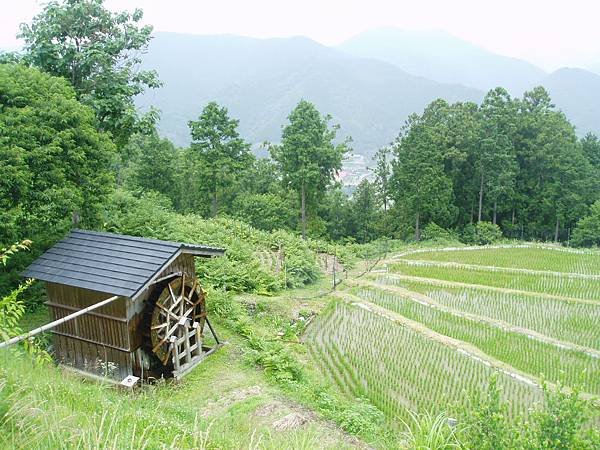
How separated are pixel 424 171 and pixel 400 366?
2155 cm

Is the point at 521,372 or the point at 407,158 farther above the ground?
the point at 407,158

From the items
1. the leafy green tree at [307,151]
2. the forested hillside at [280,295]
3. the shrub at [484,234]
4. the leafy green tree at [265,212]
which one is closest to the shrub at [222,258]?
the forested hillside at [280,295]

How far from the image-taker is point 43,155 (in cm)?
1095

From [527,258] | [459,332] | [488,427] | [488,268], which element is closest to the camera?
[488,427]

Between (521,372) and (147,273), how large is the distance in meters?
9.41

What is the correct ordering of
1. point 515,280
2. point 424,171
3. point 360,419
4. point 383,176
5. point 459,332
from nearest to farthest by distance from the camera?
point 360,419, point 459,332, point 515,280, point 424,171, point 383,176

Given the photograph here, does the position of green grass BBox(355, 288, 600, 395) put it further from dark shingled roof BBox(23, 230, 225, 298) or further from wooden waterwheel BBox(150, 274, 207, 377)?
dark shingled roof BBox(23, 230, 225, 298)

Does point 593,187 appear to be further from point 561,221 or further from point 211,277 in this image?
point 211,277

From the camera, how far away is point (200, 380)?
10297mm

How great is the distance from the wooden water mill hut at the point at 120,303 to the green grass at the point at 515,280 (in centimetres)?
1313

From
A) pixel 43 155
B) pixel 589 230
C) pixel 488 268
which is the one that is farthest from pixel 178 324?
pixel 589 230

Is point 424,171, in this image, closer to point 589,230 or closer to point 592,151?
point 589,230

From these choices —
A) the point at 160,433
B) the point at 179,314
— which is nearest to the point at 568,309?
the point at 179,314

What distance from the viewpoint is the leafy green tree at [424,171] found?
3203cm
